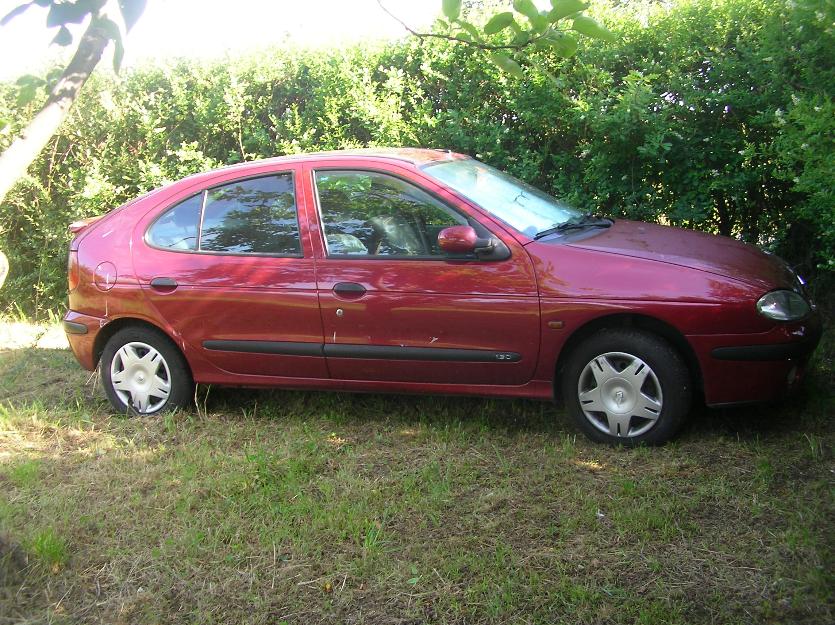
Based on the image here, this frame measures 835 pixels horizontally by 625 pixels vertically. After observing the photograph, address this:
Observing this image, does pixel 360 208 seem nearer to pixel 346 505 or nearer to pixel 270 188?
pixel 270 188

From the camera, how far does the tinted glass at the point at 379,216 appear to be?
4883 mm

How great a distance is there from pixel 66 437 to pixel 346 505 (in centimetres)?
229

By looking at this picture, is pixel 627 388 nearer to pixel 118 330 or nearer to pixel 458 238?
pixel 458 238

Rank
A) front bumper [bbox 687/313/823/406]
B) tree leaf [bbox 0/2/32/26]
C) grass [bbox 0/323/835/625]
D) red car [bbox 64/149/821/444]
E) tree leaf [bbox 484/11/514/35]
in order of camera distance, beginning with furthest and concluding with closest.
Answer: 1. red car [bbox 64/149/821/444]
2. front bumper [bbox 687/313/823/406]
3. grass [bbox 0/323/835/625]
4. tree leaf [bbox 484/11/514/35]
5. tree leaf [bbox 0/2/32/26]

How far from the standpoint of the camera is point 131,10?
2.46 meters

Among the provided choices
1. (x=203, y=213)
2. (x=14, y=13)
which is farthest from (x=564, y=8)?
(x=203, y=213)

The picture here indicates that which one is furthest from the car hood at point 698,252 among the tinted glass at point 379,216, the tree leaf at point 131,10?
the tree leaf at point 131,10

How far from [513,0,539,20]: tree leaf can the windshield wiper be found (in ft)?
6.61

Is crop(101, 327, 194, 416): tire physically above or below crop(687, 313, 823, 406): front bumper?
below

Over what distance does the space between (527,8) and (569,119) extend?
3837 mm

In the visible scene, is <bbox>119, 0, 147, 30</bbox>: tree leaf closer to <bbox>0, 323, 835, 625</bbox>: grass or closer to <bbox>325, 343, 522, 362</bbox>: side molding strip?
<bbox>0, 323, 835, 625</bbox>: grass

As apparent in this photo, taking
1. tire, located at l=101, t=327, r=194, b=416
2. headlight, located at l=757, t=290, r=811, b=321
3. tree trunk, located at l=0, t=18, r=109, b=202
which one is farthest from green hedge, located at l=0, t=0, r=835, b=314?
tree trunk, located at l=0, t=18, r=109, b=202

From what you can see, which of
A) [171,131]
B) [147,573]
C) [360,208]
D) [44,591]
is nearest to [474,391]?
[360,208]

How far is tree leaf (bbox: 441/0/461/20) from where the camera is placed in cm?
Result: 289
